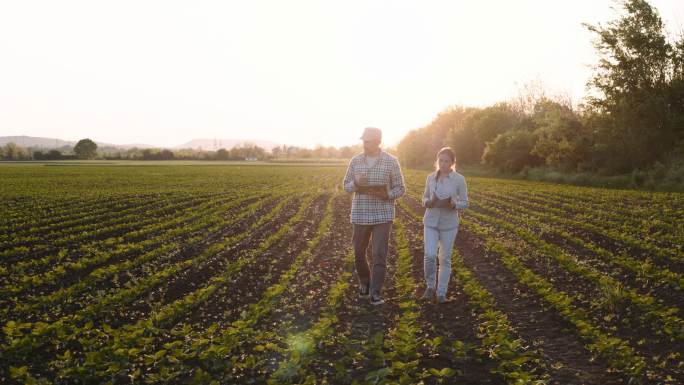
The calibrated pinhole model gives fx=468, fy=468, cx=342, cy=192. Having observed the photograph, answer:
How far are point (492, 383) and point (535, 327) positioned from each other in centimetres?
186

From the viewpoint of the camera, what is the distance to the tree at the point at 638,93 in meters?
32.4

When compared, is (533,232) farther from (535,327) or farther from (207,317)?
(207,317)

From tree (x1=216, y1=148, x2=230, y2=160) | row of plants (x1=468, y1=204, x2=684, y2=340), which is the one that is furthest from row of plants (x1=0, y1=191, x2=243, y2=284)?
tree (x1=216, y1=148, x2=230, y2=160)

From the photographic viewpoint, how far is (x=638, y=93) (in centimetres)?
3394

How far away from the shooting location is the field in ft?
16.2

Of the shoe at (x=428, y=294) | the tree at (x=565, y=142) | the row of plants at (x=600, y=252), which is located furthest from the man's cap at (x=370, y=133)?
the tree at (x=565, y=142)

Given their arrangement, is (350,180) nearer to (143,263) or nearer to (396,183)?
(396,183)

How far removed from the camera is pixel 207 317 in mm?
6746

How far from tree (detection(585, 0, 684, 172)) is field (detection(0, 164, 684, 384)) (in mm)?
22654

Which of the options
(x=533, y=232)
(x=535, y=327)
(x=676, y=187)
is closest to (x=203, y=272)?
(x=535, y=327)

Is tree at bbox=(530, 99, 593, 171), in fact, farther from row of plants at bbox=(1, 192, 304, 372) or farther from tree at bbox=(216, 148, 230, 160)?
tree at bbox=(216, 148, 230, 160)

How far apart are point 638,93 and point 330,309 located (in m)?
35.7

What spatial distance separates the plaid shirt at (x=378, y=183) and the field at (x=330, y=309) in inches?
56.4

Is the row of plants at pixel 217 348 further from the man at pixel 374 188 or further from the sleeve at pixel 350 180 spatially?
the sleeve at pixel 350 180
